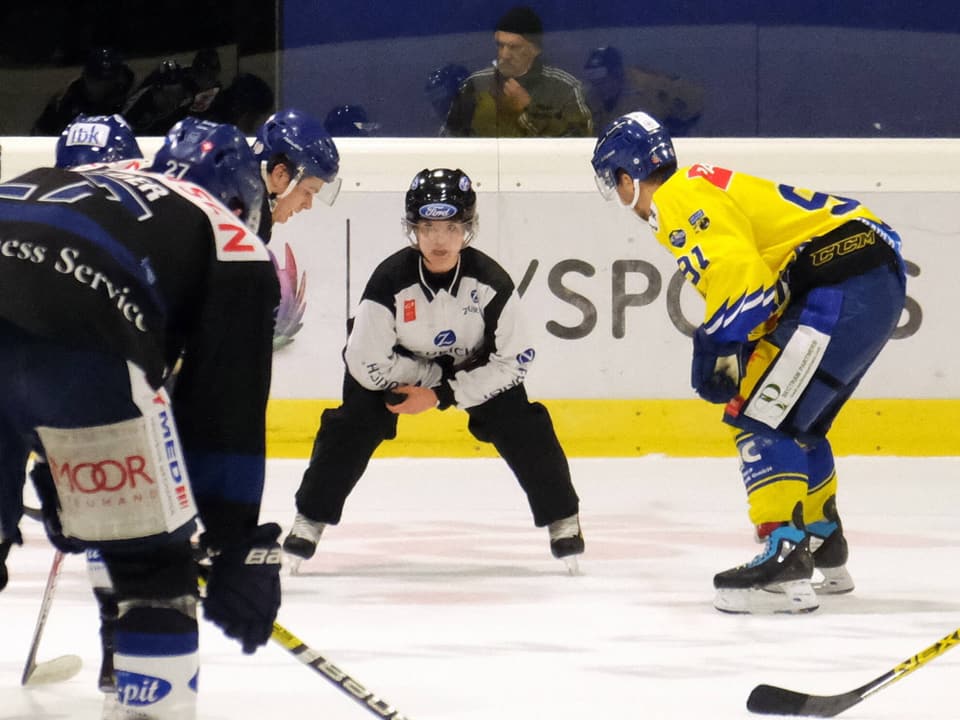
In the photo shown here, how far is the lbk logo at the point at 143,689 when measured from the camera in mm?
1741

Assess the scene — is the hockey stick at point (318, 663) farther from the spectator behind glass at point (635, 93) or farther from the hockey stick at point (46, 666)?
the spectator behind glass at point (635, 93)

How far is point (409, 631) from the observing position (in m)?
3.21

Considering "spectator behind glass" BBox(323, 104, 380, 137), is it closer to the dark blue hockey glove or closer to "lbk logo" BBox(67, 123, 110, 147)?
"lbk logo" BBox(67, 123, 110, 147)

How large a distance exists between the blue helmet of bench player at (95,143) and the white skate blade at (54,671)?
5.44 feet

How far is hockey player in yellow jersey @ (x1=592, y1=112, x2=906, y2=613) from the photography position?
336 cm

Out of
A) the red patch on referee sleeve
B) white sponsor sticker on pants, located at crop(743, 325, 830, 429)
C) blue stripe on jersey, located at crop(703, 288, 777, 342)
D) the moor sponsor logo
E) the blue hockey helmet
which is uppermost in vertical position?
the blue hockey helmet

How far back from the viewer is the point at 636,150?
361cm

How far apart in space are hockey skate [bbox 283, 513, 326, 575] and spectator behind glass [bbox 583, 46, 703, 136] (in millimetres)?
2738

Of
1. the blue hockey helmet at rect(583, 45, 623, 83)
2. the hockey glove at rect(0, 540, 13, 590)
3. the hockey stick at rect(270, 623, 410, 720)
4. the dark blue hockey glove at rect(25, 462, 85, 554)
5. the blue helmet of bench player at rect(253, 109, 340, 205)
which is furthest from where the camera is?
the blue hockey helmet at rect(583, 45, 623, 83)

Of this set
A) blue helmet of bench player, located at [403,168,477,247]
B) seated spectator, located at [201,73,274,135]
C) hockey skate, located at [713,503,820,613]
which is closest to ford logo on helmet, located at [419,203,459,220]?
blue helmet of bench player, located at [403,168,477,247]

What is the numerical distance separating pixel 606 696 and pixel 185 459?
1.08m

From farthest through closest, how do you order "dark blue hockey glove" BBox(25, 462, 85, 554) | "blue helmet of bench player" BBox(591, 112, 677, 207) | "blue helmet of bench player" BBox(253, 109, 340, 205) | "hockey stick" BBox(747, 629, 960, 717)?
"blue helmet of bench player" BBox(253, 109, 340, 205) < "blue helmet of bench player" BBox(591, 112, 677, 207) < "hockey stick" BBox(747, 629, 960, 717) < "dark blue hockey glove" BBox(25, 462, 85, 554)

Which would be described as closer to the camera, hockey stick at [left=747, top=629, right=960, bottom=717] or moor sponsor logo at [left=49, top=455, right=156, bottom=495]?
moor sponsor logo at [left=49, top=455, right=156, bottom=495]

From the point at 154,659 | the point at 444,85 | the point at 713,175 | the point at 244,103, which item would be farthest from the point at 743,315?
the point at 244,103
